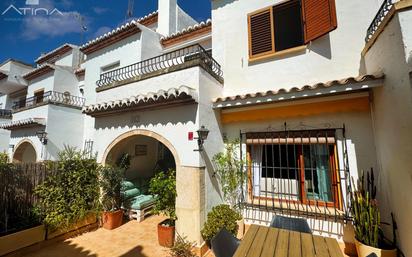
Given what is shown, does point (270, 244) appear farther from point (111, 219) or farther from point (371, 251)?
point (111, 219)

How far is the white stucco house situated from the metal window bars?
0.03 meters

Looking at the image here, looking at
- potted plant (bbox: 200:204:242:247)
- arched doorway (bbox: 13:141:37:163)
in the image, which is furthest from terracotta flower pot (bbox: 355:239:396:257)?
arched doorway (bbox: 13:141:37:163)

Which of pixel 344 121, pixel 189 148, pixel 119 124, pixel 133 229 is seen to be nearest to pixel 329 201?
pixel 344 121

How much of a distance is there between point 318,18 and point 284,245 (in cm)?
661

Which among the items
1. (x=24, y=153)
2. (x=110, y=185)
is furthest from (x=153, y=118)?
(x=24, y=153)

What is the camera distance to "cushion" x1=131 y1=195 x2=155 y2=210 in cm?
801

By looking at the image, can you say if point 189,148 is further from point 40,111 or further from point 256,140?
point 40,111

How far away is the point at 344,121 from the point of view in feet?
18.4

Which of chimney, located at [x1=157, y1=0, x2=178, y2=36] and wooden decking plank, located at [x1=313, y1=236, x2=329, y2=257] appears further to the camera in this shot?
chimney, located at [x1=157, y1=0, x2=178, y2=36]

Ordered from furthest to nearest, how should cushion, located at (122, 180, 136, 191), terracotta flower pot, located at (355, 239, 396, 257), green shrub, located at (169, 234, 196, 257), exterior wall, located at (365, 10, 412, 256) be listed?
cushion, located at (122, 180, 136, 191)
green shrub, located at (169, 234, 196, 257)
terracotta flower pot, located at (355, 239, 396, 257)
exterior wall, located at (365, 10, 412, 256)

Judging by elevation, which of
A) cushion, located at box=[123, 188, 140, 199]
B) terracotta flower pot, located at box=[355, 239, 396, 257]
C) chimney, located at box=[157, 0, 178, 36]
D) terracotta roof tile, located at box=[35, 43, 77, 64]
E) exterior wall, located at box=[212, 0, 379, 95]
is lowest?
terracotta flower pot, located at box=[355, 239, 396, 257]

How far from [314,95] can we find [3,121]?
87.2 ft

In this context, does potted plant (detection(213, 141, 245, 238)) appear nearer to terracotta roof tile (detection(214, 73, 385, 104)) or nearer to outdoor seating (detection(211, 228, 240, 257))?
terracotta roof tile (detection(214, 73, 385, 104))

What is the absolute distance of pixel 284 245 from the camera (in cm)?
357
